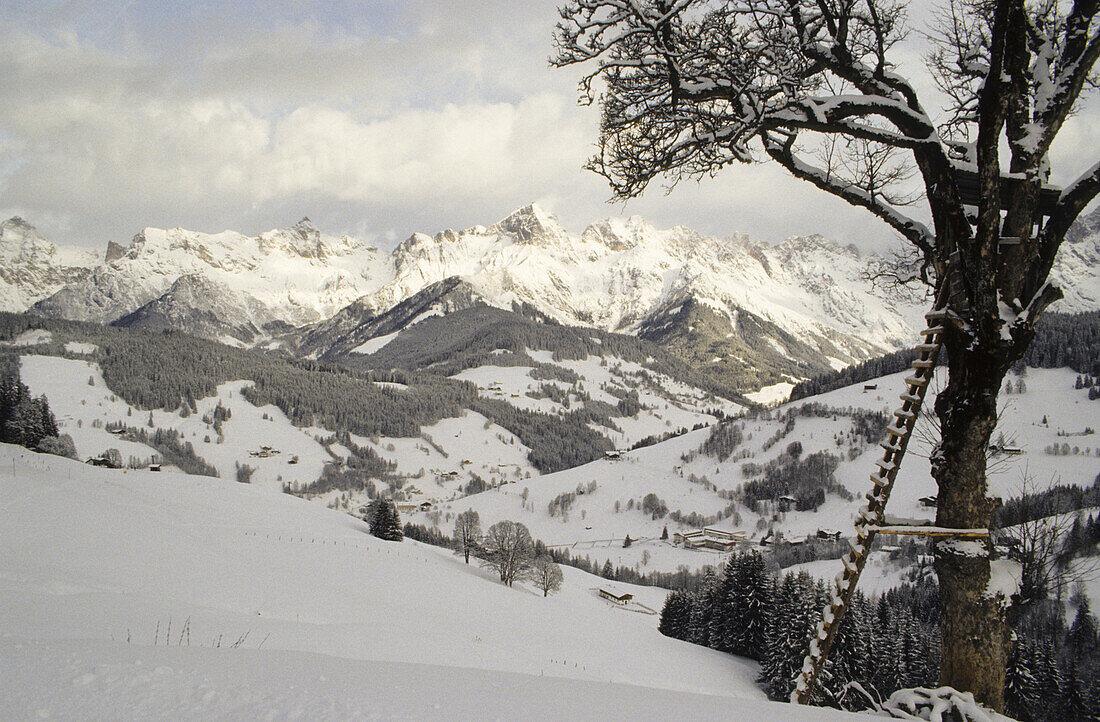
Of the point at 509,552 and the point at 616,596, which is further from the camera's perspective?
the point at 616,596

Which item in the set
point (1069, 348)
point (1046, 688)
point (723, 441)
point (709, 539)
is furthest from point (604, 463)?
point (1046, 688)

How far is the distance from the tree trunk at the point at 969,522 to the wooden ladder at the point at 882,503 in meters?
0.19

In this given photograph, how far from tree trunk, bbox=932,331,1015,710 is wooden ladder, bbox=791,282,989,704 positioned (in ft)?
0.61

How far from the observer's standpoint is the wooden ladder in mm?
5035

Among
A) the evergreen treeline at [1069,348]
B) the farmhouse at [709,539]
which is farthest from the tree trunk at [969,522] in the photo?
the evergreen treeline at [1069,348]

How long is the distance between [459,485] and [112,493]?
137349 mm

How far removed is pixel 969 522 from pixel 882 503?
2.37 ft

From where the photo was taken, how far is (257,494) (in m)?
56.9

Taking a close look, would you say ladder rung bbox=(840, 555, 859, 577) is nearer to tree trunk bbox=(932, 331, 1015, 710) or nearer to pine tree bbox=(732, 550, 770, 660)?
tree trunk bbox=(932, 331, 1015, 710)

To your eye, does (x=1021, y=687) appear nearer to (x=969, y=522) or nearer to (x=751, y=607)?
(x=751, y=607)

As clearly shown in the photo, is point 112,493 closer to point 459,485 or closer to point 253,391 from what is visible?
point 459,485

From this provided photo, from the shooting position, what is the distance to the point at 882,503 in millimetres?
5000

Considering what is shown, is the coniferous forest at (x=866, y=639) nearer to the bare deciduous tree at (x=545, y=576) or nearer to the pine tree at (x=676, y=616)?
the pine tree at (x=676, y=616)

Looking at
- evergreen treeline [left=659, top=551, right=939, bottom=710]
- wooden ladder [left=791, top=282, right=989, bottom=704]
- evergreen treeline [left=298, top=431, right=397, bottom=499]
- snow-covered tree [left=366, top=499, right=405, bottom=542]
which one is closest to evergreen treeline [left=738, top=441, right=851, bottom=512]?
evergreen treeline [left=659, top=551, right=939, bottom=710]
